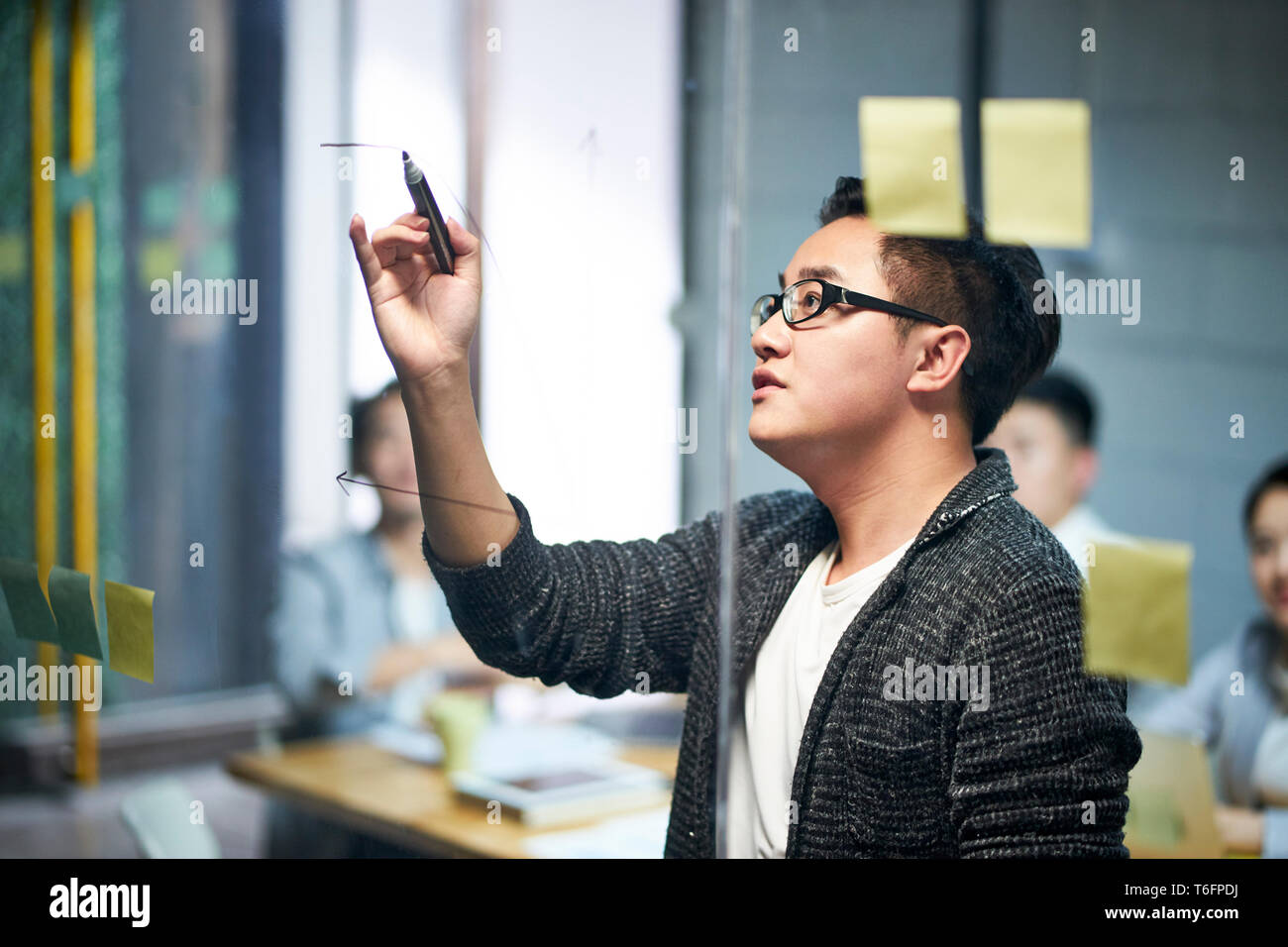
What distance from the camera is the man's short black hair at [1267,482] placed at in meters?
1.70

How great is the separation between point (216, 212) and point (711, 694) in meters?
1.98

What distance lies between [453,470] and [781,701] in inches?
14.2

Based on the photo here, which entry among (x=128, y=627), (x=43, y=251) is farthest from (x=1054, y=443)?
(x=43, y=251)

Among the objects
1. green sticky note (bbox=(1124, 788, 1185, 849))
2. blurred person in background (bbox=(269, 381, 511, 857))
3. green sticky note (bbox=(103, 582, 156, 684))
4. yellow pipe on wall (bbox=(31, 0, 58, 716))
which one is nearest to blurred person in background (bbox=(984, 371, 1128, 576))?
green sticky note (bbox=(1124, 788, 1185, 849))

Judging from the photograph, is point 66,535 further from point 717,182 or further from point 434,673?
point 717,182

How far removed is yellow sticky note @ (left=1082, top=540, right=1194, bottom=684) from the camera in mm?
929

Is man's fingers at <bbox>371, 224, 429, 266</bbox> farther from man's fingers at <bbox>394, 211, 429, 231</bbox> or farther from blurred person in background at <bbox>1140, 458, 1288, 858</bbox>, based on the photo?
blurred person in background at <bbox>1140, 458, 1288, 858</bbox>

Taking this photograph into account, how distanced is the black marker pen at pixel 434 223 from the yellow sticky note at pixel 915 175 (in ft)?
1.25

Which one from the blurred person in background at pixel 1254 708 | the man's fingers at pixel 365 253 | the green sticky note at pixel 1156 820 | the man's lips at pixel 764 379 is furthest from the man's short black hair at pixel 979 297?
the blurred person in background at pixel 1254 708

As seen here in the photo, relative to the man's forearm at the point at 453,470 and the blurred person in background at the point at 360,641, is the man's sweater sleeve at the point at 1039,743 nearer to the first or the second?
the man's forearm at the point at 453,470

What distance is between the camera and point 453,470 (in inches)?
38.8

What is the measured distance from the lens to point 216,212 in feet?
8.14
